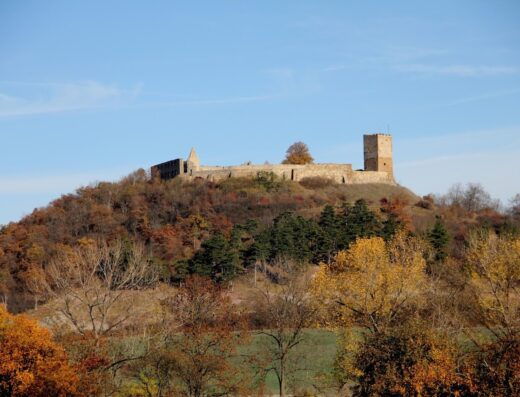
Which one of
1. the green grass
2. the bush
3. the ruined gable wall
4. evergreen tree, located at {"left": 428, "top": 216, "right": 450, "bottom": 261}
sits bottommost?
the green grass

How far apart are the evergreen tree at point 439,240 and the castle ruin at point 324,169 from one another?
21.1 metres

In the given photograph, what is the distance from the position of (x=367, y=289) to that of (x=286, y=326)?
22.6ft

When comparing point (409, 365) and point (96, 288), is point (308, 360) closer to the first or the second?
point (96, 288)

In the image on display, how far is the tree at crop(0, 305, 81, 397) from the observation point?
25.7 meters

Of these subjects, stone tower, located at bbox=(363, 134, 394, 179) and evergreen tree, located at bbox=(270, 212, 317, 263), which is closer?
evergreen tree, located at bbox=(270, 212, 317, 263)

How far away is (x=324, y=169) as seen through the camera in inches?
3263

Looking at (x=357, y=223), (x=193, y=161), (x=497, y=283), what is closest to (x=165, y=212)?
(x=193, y=161)

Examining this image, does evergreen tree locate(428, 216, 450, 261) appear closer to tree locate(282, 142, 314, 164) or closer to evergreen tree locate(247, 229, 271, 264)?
evergreen tree locate(247, 229, 271, 264)

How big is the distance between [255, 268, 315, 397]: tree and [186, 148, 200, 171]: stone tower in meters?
36.5

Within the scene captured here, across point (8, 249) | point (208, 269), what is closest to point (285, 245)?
point (208, 269)

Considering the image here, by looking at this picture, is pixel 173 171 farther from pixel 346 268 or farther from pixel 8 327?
pixel 8 327

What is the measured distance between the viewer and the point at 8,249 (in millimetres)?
68875

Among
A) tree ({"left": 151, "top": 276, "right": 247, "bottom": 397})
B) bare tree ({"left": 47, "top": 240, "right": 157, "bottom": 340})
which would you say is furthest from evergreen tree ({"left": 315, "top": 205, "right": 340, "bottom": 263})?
tree ({"left": 151, "top": 276, "right": 247, "bottom": 397})

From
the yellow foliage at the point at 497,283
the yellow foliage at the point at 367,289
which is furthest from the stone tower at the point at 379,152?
the yellow foliage at the point at 367,289
